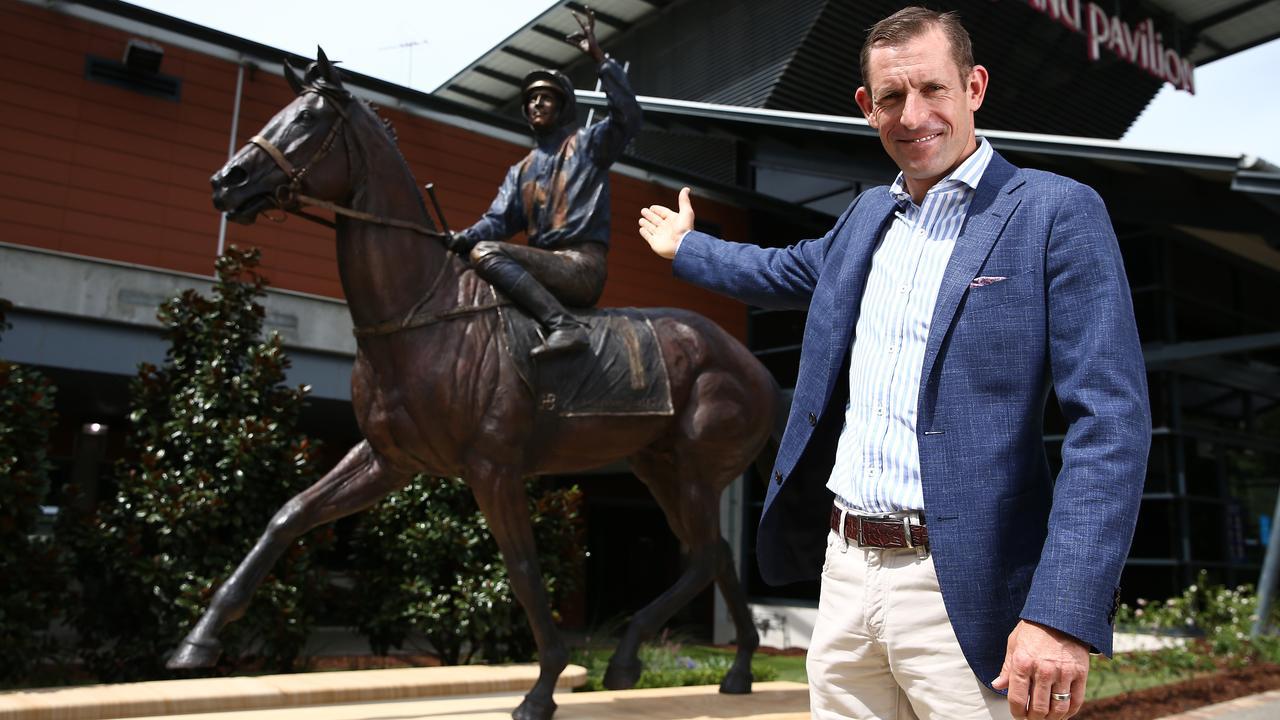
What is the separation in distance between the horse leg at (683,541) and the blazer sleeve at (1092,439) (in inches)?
136

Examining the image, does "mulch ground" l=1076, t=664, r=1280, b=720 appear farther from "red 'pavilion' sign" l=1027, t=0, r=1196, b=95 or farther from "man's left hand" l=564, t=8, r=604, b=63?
"red 'pavilion' sign" l=1027, t=0, r=1196, b=95

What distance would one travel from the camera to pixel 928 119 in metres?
2.10

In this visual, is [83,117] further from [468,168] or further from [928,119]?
[928,119]

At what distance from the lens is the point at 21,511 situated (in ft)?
21.6

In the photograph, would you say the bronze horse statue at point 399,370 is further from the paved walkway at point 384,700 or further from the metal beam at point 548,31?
Answer: the metal beam at point 548,31

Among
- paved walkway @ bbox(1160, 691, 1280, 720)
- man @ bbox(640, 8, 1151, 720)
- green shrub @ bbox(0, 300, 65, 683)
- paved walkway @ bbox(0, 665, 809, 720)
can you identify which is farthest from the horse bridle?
paved walkway @ bbox(1160, 691, 1280, 720)

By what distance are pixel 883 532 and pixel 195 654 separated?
357 centimetres

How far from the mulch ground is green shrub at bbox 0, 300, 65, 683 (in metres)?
A: 6.94

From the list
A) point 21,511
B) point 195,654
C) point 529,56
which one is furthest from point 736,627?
point 529,56

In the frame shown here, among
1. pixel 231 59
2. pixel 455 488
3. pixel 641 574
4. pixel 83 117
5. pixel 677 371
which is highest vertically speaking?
pixel 231 59

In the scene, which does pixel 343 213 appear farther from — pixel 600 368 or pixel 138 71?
pixel 138 71

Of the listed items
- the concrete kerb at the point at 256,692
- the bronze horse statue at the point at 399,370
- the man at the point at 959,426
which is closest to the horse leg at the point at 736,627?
the bronze horse statue at the point at 399,370

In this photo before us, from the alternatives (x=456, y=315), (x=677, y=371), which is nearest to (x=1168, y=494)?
(x=677, y=371)

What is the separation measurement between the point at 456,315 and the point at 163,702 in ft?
7.62
